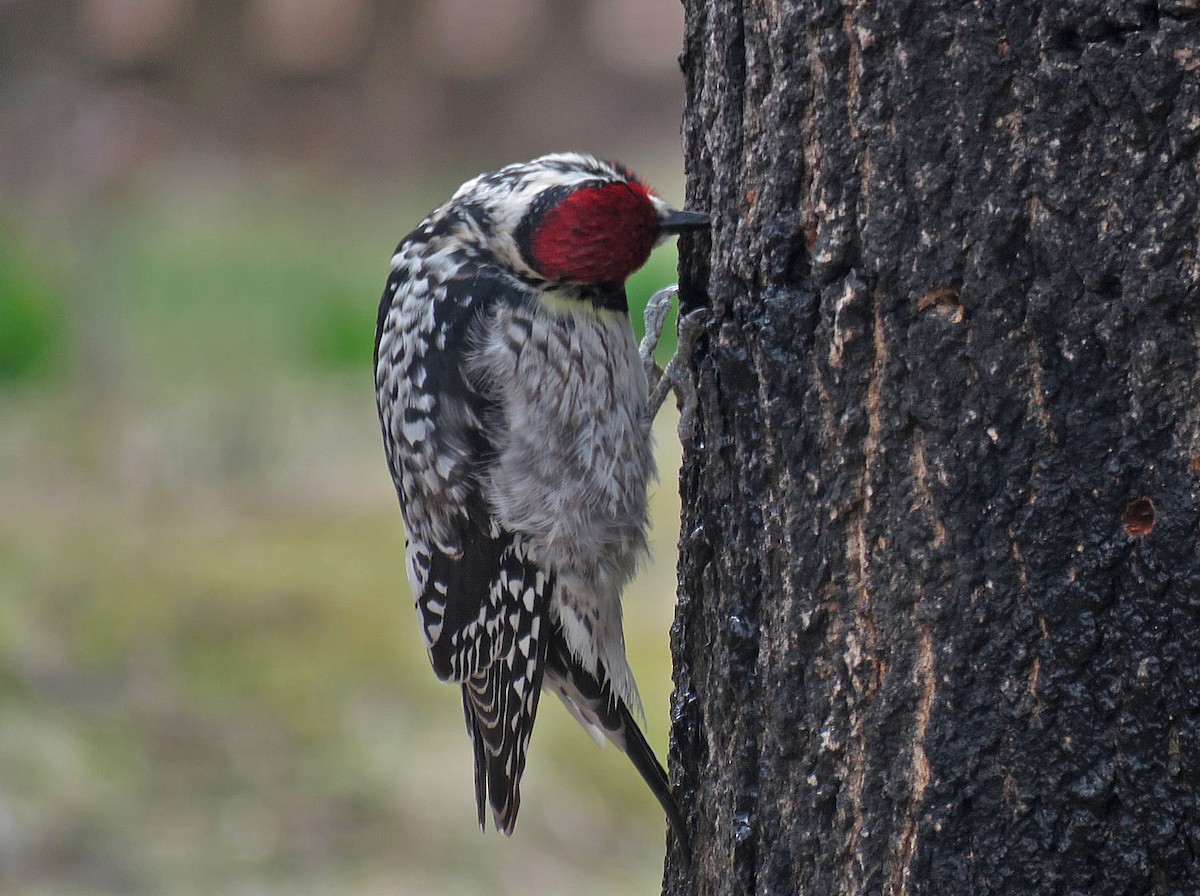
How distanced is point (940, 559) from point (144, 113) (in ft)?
25.4

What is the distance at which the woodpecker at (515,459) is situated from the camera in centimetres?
259

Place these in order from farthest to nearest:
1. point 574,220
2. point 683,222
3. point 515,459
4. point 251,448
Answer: point 251,448, point 515,459, point 574,220, point 683,222

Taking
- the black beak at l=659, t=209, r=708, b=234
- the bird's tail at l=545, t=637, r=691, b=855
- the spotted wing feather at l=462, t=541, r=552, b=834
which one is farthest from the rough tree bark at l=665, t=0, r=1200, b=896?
the spotted wing feather at l=462, t=541, r=552, b=834

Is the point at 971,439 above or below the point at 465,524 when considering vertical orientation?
above

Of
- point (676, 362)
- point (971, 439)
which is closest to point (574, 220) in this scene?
point (676, 362)

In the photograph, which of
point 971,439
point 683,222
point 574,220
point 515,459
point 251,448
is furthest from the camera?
point 251,448

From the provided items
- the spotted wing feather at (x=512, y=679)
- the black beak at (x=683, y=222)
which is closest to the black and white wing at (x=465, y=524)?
the spotted wing feather at (x=512, y=679)

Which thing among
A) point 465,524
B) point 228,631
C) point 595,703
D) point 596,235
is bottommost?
point 228,631

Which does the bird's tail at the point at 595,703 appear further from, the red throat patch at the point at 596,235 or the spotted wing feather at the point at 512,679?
the red throat patch at the point at 596,235

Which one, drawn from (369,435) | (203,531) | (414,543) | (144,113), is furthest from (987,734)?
(144,113)

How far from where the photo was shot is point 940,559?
1610mm

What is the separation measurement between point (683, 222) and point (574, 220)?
0.36 metres

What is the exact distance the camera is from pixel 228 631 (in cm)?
509

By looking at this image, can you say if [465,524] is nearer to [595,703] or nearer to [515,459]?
[515,459]
